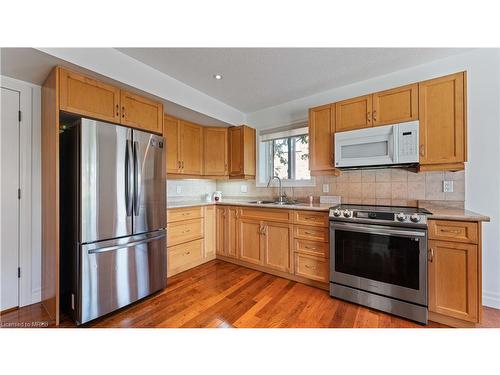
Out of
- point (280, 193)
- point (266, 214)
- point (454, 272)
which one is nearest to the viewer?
point (454, 272)

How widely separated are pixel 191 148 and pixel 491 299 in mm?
3794

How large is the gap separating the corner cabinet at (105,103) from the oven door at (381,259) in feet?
7.31

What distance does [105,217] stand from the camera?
178 cm

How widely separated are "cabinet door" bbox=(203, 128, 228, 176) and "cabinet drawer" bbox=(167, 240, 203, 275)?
1.17 metres

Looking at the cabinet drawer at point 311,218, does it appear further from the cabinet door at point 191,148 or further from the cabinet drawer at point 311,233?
the cabinet door at point 191,148

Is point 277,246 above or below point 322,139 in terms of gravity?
below

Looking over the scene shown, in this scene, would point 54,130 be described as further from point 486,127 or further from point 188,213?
point 486,127

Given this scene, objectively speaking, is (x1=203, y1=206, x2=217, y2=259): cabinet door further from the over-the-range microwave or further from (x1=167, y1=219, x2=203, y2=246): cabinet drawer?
the over-the-range microwave

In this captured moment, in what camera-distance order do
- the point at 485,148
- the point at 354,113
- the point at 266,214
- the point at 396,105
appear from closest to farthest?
the point at 485,148
the point at 396,105
the point at 354,113
the point at 266,214

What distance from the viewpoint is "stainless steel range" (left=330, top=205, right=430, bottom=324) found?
1.71m

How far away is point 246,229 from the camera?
295 centimetres

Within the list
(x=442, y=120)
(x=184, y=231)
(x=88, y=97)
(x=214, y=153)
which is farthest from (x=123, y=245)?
(x=442, y=120)

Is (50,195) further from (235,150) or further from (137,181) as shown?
(235,150)

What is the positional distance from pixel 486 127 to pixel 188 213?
3.32m
